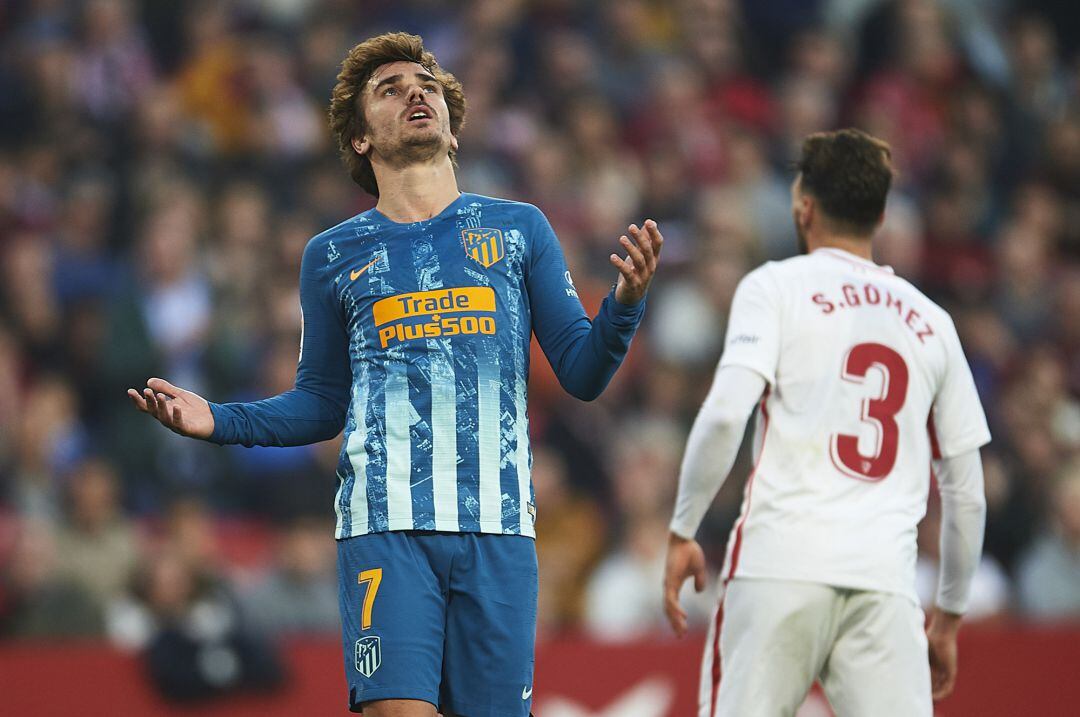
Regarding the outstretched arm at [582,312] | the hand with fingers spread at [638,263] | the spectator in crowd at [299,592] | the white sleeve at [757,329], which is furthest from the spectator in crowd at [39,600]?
the hand with fingers spread at [638,263]

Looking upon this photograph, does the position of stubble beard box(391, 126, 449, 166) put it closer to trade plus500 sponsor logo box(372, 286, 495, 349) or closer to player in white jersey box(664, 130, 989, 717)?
trade plus500 sponsor logo box(372, 286, 495, 349)

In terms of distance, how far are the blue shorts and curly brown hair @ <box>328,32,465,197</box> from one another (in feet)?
3.76

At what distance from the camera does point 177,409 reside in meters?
3.94

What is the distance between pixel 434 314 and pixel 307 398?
501 mm

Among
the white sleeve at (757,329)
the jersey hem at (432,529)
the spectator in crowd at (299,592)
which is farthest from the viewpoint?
the spectator in crowd at (299,592)

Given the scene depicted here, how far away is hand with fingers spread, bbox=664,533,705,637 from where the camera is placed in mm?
4359

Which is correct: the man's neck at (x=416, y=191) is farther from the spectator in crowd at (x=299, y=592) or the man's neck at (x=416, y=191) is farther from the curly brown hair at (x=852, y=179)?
the spectator in crowd at (x=299, y=592)

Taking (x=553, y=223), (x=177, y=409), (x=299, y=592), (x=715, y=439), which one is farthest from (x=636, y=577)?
(x=177, y=409)

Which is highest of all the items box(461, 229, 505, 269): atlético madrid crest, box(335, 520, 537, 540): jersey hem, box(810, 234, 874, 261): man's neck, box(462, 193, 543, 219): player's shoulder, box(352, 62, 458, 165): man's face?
box(352, 62, 458, 165): man's face

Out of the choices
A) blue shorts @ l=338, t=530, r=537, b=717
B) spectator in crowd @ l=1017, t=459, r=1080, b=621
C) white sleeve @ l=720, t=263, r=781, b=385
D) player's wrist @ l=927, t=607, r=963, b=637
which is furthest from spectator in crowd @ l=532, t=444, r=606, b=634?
Answer: blue shorts @ l=338, t=530, r=537, b=717

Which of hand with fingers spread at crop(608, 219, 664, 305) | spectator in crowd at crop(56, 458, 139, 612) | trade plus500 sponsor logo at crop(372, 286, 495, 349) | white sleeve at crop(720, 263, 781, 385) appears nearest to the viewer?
hand with fingers spread at crop(608, 219, 664, 305)

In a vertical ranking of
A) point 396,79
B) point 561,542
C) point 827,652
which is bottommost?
point 827,652

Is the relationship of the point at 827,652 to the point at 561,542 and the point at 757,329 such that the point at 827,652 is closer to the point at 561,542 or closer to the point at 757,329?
the point at 757,329

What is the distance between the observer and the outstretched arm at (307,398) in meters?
4.03
